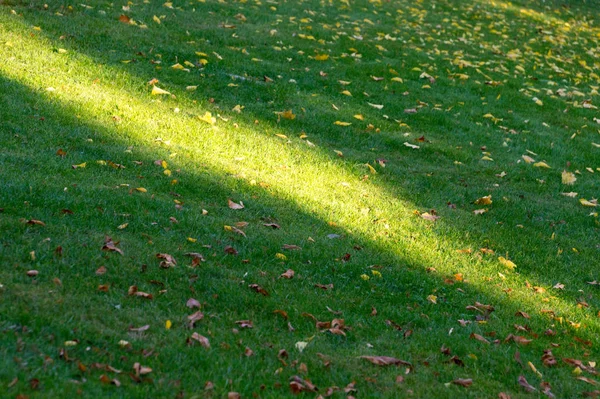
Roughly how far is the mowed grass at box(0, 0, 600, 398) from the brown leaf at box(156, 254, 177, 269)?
4 centimetres

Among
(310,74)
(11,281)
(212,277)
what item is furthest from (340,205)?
(310,74)

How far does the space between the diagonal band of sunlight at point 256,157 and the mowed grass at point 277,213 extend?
3cm

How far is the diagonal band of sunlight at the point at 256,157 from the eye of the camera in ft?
22.2

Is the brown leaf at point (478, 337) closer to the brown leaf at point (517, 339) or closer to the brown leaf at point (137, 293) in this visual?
the brown leaf at point (517, 339)

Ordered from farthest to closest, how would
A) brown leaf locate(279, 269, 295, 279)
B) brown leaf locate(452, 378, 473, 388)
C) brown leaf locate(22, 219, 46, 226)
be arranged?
brown leaf locate(279, 269, 295, 279) < brown leaf locate(22, 219, 46, 226) < brown leaf locate(452, 378, 473, 388)

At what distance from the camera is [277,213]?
686 cm

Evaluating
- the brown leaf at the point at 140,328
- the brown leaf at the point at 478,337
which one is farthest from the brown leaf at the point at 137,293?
the brown leaf at the point at 478,337

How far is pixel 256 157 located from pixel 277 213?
1.36 metres

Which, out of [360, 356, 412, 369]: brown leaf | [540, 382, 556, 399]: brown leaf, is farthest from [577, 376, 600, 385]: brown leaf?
[360, 356, 412, 369]: brown leaf

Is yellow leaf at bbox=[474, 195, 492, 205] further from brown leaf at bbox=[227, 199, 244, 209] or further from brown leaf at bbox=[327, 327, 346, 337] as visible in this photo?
brown leaf at bbox=[327, 327, 346, 337]

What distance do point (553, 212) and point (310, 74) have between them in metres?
4.46

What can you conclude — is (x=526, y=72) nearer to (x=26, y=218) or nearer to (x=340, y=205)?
(x=340, y=205)

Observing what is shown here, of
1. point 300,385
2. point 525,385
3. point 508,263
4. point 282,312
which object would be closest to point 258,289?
point 282,312

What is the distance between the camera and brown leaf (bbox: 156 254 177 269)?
5320 millimetres
